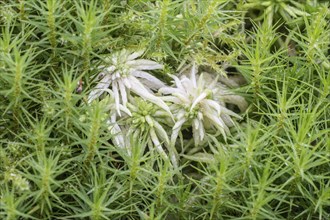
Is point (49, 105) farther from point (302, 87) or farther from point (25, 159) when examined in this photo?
point (302, 87)

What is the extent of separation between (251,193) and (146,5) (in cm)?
50

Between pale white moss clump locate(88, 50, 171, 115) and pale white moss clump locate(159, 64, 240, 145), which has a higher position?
pale white moss clump locate(88, 50, 171, 115)

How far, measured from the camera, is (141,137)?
44.5 inches

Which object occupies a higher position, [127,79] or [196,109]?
[127,79]

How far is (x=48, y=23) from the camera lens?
3.69 ft

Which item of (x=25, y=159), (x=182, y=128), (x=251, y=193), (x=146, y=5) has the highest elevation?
(x=146, y=5)

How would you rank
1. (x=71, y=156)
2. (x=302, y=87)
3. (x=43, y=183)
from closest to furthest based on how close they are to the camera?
(x=43, y=183), (x=71, y=156), (x=302, y=87)

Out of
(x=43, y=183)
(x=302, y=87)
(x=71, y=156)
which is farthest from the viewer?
(x=302, y=87)

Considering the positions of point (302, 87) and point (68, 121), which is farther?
point (302, 87)

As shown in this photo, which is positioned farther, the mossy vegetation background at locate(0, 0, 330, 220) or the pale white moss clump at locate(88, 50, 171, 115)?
the pale white moss clump at locate(88, 50, 171, 115)

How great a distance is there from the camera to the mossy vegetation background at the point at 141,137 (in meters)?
1.03

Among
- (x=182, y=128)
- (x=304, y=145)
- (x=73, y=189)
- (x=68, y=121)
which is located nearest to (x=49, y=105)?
(x=68, y=121)

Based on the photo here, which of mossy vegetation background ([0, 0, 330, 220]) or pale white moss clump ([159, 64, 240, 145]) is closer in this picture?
mossy vegetation background ([0, 0, 330, 220])

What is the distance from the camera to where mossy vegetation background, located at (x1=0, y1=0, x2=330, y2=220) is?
103 cm
